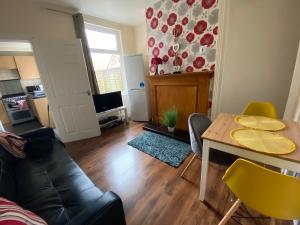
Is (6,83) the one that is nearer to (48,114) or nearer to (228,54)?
(48,114)

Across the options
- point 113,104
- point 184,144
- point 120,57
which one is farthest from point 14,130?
point 184,144

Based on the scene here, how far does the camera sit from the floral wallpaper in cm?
241

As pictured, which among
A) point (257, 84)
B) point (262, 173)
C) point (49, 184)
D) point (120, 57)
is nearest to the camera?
point (262, 173)

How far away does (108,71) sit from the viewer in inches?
153

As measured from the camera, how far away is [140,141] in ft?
9.02

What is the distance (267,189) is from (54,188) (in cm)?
159

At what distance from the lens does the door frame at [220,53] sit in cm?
214

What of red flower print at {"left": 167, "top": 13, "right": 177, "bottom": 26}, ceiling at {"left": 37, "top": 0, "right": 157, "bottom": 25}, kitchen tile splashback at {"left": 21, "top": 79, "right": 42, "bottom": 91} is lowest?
kitchen tile splashback at {"left": 21, "top": 79, "right": 42, "bottom": 91}

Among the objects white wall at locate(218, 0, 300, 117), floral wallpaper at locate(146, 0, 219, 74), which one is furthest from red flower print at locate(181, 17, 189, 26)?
white wall at locate(218, 0, 300, 117)

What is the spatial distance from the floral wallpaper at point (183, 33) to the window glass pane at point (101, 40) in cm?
108

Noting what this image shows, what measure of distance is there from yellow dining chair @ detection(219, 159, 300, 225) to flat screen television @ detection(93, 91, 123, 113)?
9.59 feet

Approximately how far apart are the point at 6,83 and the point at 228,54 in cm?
627

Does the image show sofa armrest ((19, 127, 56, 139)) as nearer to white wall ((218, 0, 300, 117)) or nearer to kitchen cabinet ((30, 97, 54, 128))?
kitchen cabinet ((30, 97, 54, 128))

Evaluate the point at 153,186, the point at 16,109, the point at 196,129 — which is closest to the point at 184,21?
the point at 196,129
